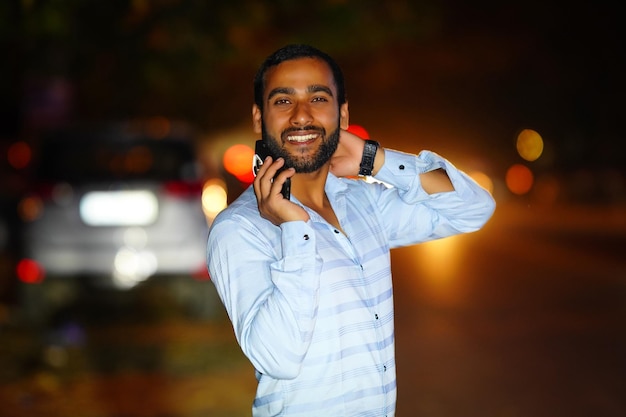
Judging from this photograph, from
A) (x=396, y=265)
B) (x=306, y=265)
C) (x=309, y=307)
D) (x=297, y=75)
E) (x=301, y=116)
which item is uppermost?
(x=297, y=75)

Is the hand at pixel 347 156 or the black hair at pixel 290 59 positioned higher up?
the black hair at pixel 290 59

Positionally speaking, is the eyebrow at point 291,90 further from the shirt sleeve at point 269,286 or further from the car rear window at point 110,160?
the car rear window at point 110,160

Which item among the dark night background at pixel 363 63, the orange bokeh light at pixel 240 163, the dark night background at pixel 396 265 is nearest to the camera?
the dark night background at pixel 396 265

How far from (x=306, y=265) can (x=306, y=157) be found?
0.51 m

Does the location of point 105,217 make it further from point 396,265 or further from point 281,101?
point 281,101

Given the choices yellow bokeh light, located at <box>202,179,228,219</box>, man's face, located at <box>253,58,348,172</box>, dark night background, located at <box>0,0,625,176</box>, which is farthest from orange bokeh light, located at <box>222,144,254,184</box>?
man's face, located at <box>253,58,348,172</box>

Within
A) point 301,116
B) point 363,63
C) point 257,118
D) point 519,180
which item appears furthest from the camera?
point 519,180

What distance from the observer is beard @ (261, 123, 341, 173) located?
2918mm

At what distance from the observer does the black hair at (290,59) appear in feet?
9.68

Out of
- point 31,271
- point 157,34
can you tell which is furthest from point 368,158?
point 157,34

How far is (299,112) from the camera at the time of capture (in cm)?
289

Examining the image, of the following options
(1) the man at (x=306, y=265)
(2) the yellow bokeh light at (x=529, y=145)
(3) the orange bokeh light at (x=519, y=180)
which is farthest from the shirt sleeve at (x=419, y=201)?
(2) the yellow bokeh light at (x=529, y=145)

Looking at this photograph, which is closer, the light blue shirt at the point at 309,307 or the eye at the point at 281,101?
the light blue shirt at the point at 309,307

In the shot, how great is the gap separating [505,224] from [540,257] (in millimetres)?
7817
